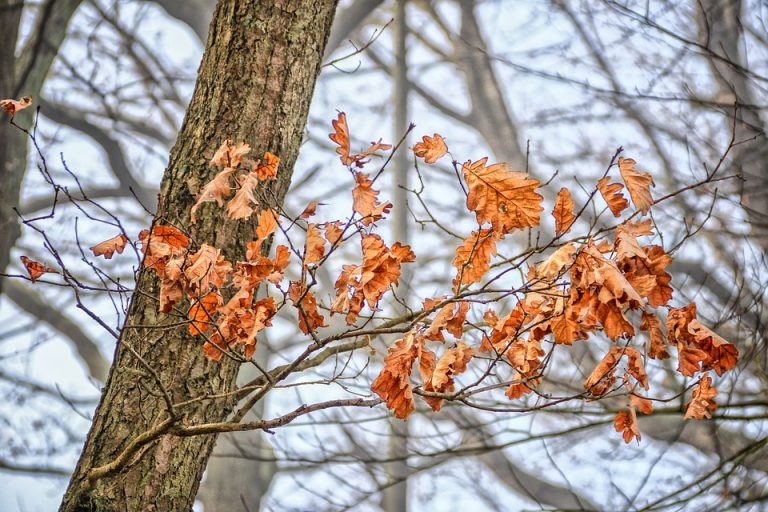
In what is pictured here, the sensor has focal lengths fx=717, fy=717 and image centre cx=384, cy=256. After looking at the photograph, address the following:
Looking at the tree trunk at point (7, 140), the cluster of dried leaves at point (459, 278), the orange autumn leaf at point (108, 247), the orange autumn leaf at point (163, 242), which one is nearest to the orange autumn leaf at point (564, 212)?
the cluster of dried leaves at point (459, 278)

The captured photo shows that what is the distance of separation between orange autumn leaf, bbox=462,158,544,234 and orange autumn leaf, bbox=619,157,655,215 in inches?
8.8

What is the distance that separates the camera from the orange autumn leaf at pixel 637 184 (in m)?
1.65

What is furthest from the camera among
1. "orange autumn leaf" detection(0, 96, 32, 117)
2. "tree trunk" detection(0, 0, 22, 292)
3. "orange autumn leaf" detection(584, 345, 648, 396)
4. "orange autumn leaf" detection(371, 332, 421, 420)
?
"tree trunk" detection(0, 0, 22, 292)

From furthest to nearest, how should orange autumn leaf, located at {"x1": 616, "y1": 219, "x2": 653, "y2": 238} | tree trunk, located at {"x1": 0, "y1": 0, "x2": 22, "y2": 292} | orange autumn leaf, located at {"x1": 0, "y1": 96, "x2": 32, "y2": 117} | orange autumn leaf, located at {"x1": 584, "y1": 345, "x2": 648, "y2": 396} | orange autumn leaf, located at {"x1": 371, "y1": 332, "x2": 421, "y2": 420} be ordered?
tree trunk, located at {"x1": 0, "y1": 0, "x2": 22, "y2": 292} < orange autumn leaf, located at {"x1": 0, "y1": 96, "x2": 32, "y2": 117} < orange autumn leaf, located at {"x1": 584, "y1": 345, "x2": 648, "y2": 396} < orange autumn leaf, located at {"x1": 616, "y1": 219, "x2": 653, "y2": 238} < orange autumn leaf, located at {"x1": 371, "y1": 332, "x2": 421, "y2": 420}

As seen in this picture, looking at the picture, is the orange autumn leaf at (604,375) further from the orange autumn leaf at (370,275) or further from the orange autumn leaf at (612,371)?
the orange autumn leaf at (370,275)

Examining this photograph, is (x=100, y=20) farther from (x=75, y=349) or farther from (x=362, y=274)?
(x=362, y=274)

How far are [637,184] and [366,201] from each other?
64 cm

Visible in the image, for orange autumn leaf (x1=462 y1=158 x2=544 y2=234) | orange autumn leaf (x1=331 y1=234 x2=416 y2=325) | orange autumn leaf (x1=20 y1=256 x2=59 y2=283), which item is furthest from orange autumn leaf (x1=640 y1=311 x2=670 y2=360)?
orange autumn leaf (x1=20 y1=256 x2=59 y2=283)

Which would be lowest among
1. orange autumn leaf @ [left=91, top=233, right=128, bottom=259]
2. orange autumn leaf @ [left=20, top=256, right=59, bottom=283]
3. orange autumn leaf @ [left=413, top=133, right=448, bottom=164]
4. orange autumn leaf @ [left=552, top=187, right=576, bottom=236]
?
orange autumn leaf @ [left=20, top=256, right=59, bottom=283]

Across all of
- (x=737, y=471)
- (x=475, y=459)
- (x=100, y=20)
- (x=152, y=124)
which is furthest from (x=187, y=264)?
(x=152, y=124)

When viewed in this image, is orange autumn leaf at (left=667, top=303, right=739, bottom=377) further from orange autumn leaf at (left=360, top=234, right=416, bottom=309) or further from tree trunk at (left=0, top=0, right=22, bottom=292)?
tree trunk at (left=0, top=0, right=22, bottom=292)

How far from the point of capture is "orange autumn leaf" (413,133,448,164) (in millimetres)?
1798

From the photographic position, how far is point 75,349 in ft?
25.8

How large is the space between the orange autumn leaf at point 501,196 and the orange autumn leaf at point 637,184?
0.74 ft
